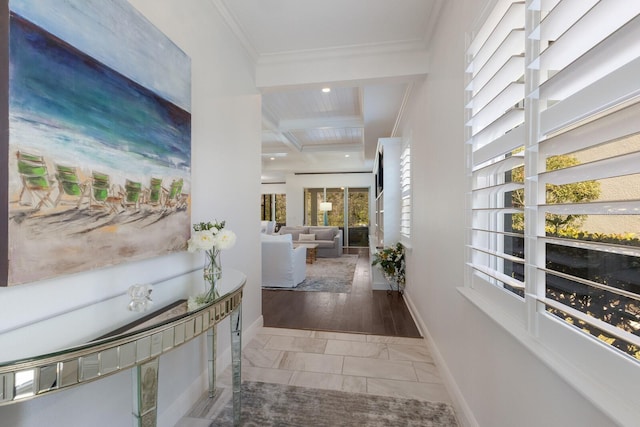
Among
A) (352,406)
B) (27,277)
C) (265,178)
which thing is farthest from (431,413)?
(265,178)

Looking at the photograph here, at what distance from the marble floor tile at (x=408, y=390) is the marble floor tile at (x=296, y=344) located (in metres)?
0.62

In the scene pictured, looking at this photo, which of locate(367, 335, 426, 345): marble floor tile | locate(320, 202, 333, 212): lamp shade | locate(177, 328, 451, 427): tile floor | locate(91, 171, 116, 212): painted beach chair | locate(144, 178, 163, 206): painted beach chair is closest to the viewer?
locate(91, 171, 116, 212): painted beach chair

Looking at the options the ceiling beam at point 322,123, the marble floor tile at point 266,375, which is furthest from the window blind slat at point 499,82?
the ceiling beam at point 322,123

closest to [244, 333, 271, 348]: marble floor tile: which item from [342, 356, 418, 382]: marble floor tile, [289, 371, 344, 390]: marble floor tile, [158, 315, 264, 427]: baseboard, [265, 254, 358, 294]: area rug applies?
[158, 315, 264, 427]: baseboard

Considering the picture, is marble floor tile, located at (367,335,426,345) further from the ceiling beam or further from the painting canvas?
the ceiling beam

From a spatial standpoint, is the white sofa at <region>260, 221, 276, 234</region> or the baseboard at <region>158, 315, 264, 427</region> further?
the white sofa at <region>260, 221, 276, 234</region>

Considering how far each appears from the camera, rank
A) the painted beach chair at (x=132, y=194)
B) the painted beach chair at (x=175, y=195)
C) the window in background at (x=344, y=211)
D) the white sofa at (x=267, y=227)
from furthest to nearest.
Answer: the window in background at (x=344, y=211) < the white sofa at (x=267, y=227) < the painted beach chair at (x=175, y=195) < the painted beach chair at (x=132, y=194)

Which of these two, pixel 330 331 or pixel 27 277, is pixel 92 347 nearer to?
pixel 27 277

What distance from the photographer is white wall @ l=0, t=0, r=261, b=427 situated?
1.06 meters

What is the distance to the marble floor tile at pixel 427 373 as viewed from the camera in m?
2.11

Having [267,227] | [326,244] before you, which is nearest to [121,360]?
[326,244]

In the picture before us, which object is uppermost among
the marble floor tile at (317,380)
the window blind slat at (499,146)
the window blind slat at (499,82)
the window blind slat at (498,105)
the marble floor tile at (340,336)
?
the window blind slat at (499,82)

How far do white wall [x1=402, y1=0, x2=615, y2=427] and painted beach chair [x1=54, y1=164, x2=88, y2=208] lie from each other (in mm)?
1730

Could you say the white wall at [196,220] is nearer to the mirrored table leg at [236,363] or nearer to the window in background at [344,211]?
the mirrored table leg at [236,363]
